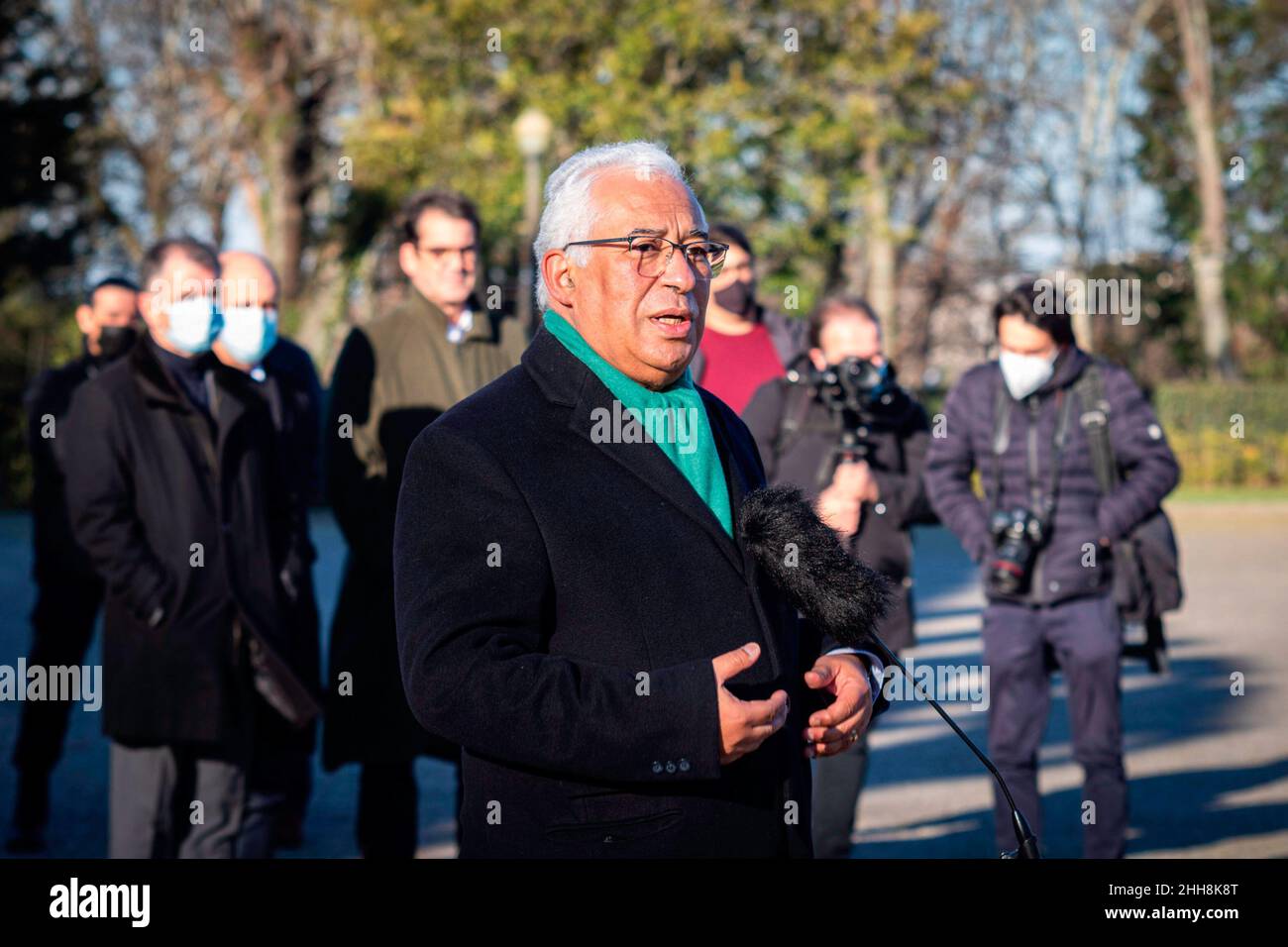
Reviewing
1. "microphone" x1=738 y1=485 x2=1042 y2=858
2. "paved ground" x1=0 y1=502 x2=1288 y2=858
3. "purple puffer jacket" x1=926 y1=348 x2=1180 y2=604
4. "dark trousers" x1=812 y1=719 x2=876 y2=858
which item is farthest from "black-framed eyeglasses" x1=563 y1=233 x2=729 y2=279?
"paved ground" x1=0 y1=502 x2=1288 y2=858

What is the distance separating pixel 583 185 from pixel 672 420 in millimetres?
447

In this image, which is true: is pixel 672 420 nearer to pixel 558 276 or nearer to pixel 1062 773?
pixel 558 276

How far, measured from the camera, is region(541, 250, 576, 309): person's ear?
111 inches

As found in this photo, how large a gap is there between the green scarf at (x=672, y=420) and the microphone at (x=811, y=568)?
0.09 metres

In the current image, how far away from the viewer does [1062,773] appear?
778 centimetres

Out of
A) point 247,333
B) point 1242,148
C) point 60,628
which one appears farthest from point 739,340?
point 1242,148

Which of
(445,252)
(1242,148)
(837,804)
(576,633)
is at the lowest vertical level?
(837,804)

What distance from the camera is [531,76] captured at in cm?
2361

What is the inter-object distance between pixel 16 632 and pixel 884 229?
57.5 feet

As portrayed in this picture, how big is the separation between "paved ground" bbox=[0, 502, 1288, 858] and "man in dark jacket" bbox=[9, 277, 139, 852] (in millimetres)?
275

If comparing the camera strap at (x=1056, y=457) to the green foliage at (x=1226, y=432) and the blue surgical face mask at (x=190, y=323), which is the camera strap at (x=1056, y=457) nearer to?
the blue surgical face mask at (x=190, y=323)

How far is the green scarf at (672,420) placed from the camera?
2768 mm
